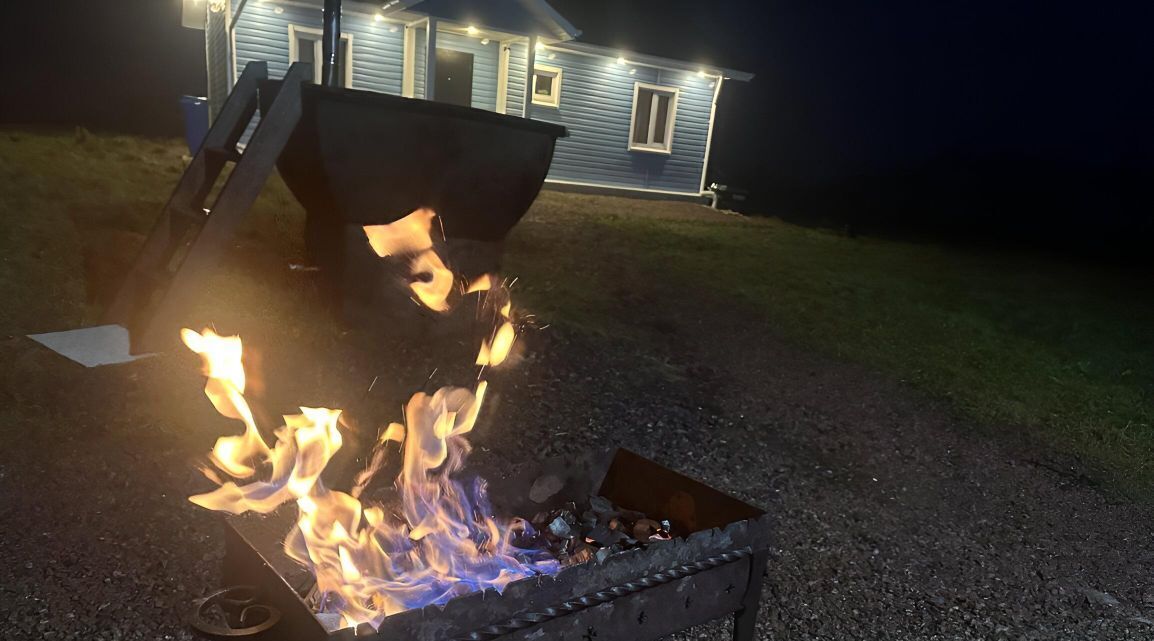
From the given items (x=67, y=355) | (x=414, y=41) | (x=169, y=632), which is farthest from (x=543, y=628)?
(x=414, y=41)

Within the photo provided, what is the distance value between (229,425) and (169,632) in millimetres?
1694

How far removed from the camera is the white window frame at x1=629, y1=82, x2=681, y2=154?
17.9m

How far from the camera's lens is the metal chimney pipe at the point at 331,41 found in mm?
4914

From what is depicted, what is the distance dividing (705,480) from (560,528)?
210 centimetres

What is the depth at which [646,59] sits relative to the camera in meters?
17.5

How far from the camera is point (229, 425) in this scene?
4492 mm

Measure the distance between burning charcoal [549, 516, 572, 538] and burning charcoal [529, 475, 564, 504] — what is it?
19 centimetres

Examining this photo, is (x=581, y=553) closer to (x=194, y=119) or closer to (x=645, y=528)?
(x=645, y=528)

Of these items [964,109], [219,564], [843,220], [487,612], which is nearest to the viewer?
[487,612]

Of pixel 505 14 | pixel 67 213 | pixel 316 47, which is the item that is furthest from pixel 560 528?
pixel 316 47

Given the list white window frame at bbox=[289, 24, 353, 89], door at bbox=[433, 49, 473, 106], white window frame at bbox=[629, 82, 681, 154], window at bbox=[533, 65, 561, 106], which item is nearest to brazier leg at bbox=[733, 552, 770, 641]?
white window frame at bbox=[289, 24, 353, 89]

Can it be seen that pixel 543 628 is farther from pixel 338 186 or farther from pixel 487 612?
pixel 338 186

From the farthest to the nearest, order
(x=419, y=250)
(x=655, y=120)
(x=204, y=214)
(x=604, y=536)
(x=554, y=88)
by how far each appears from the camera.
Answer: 1. (x=655, y=120)
2. (x=554, y=88)
3. (x=204, y=214)
4. (x=419, y=250)
5. (x=604, y=536)

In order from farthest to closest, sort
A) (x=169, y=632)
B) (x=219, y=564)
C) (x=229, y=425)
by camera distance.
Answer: (x=229, y=425) → (x=219, y=564) → (x=169, y=632)
